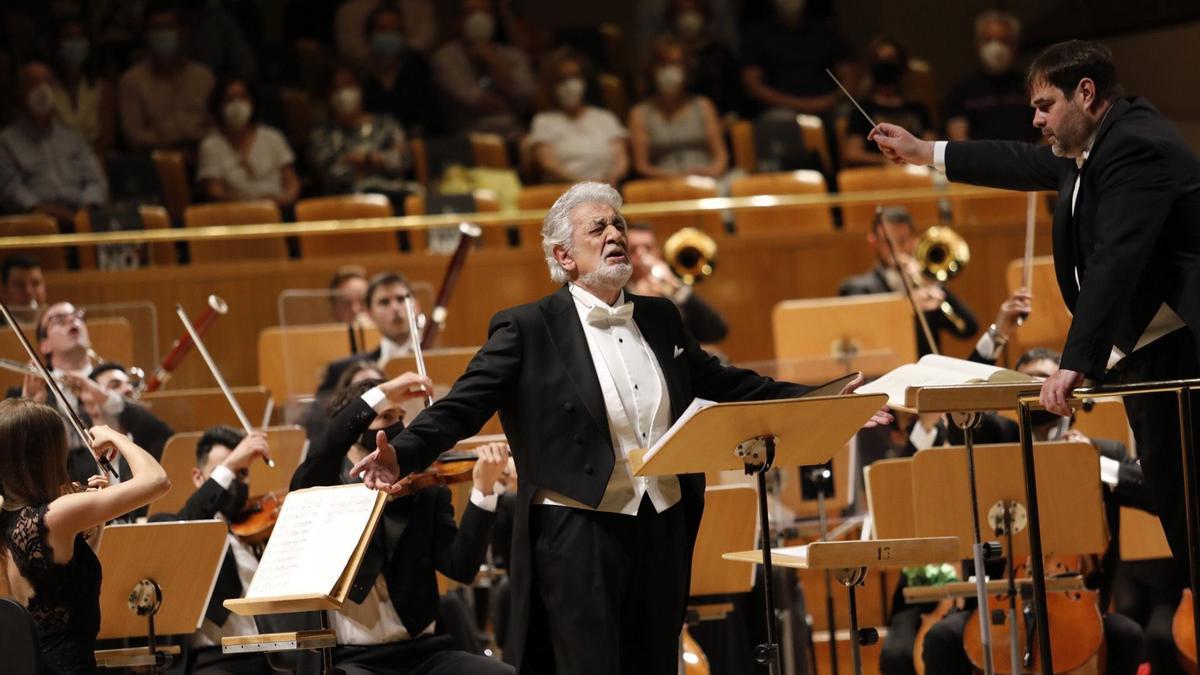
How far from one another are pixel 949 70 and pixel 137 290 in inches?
226

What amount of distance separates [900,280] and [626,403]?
380 centimetres

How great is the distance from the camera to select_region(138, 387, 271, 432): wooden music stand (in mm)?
5613

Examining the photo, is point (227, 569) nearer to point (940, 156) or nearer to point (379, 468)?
point (379, 468)

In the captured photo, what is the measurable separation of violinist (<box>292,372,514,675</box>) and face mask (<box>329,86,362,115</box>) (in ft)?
14.6

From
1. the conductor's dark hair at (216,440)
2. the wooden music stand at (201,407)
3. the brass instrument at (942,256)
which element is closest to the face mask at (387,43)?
the brass instrument at (942,256)

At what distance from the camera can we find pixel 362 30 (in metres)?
8.98

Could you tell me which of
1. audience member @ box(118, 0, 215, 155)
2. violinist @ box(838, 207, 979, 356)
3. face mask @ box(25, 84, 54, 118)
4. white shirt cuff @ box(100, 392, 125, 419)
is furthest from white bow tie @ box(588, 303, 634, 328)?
A: audience member @ box(118, 0, 215, 155)

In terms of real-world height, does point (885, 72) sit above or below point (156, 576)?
above

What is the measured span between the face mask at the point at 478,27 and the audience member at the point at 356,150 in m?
0.91

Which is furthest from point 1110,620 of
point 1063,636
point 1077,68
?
point 1077,68

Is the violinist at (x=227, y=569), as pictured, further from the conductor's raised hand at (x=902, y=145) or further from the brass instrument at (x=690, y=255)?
the brass instrument at (x=690, y=255)

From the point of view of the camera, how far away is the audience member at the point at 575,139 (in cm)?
819

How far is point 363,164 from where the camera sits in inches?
318

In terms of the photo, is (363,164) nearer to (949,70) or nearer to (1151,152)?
(949,70)
